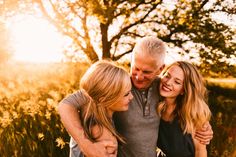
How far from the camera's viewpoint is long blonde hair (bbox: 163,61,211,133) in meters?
3.61

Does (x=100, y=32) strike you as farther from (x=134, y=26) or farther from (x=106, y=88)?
(x=106, y=88)

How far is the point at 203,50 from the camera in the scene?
430 inches

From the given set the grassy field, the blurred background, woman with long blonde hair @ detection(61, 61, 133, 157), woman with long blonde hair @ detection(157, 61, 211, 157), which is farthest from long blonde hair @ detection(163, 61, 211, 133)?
the blurred background

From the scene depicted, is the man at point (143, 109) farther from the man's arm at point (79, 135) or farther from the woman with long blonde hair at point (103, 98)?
the man's arm at point (79, 135)

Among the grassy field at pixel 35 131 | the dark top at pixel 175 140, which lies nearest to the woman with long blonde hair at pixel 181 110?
the dark top at pixel 175 140

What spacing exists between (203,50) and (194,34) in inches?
24.1

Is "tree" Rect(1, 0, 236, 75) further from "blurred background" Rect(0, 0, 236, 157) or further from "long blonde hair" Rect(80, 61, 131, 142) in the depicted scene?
"long blonde hair" Rect(80, 61, 131, 142)

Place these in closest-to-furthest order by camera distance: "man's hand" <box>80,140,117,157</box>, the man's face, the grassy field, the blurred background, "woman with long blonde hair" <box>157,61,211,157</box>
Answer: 1. "man's hand" <box>80,140,117,157</box>
2. the man's face
3. "woman with long blonde hair" <box>157,61,211,157</box>
4. the grassy field
5. the blurred background

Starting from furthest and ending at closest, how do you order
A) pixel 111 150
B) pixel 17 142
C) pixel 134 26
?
1. pixel 134 26
2. pixel 17 142
3. pixel 111 150

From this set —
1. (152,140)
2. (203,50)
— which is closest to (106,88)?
(152,140)

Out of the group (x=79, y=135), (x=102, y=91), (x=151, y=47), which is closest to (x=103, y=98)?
(x=102, y=91)

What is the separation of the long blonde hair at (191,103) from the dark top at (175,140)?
6 centimetres

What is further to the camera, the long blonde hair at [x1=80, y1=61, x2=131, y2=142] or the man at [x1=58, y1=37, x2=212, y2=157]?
the man at [x1=58, y1=37, x2=212, y2=157]

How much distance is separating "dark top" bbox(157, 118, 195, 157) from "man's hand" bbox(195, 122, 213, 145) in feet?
0.32
